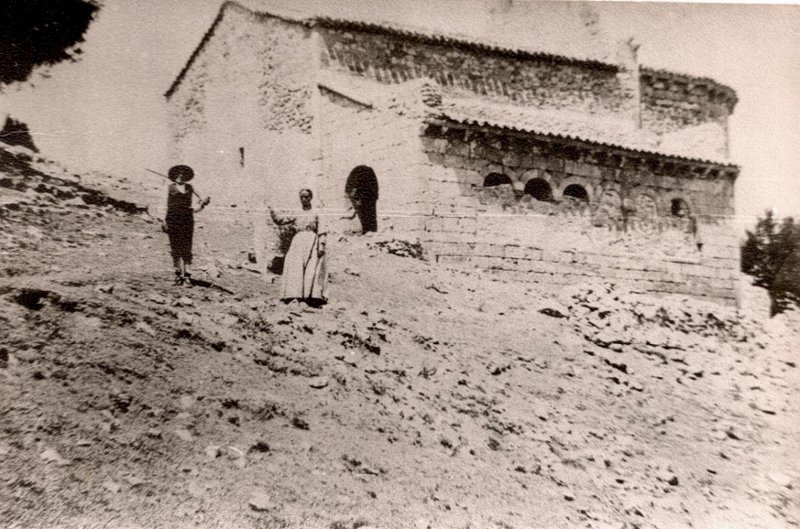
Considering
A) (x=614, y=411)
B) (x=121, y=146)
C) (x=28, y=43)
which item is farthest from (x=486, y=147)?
(x=28, y=43)

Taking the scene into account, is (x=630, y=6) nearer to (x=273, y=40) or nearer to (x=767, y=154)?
(x=767, y=154)

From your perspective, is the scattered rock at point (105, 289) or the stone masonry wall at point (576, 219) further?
the stone masonry wall at point (576, 219)

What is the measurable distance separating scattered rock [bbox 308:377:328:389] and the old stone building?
185 centimetres

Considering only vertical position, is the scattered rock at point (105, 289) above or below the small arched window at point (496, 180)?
below

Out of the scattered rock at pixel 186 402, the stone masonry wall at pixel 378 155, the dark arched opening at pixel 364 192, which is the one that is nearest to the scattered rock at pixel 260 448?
the scattered rock at pixel 186 402

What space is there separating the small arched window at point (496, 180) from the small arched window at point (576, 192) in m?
0.82

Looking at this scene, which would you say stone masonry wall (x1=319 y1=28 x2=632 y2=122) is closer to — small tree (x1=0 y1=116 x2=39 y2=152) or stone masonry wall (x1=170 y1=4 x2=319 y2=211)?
stone masonry wall (x1=170 y1=4 x2=319 y2=211)

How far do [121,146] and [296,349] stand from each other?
2.27 m

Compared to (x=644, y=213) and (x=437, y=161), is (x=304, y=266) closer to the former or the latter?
(x=437, y=161)

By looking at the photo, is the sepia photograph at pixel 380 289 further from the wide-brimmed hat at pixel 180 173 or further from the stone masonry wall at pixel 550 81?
the stone masonry wall at pixel 550 81

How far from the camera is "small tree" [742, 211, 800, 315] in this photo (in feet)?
18.2

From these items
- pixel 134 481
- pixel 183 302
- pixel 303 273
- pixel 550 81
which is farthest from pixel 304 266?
pixel 550 81

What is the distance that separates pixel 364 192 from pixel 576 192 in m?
2.68

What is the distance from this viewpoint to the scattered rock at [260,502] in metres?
3.78
